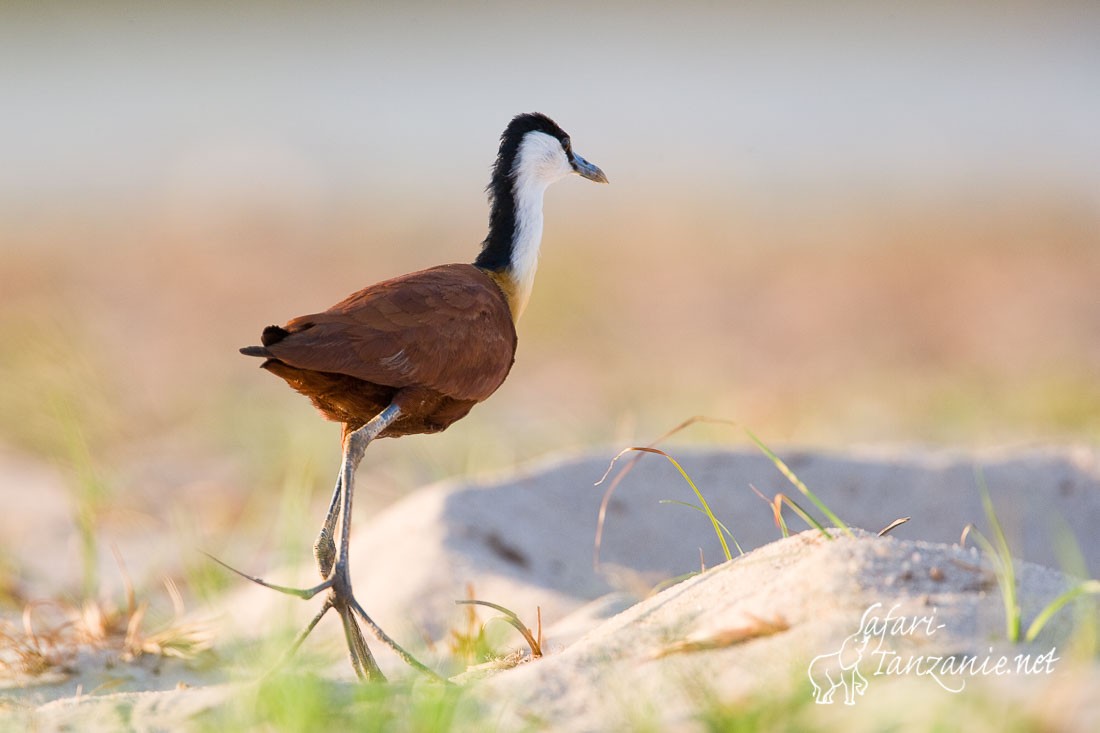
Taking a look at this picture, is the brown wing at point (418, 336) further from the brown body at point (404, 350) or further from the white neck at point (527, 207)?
the white neck at point (527, 207)

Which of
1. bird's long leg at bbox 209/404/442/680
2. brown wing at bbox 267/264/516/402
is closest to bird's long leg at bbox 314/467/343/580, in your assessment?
bird's long leg at bbox 209/404/442/680

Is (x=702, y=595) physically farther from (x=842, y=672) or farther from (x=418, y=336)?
(x=418, y=336)

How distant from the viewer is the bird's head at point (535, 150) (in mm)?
3586

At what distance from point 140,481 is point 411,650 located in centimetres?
445

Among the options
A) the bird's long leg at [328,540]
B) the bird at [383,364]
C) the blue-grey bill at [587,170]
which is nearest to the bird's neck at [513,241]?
the bird at [383,364]

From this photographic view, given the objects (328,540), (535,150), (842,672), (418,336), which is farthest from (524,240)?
(842,672)

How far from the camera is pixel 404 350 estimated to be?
2953 millimetres

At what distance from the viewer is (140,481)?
7547 mm

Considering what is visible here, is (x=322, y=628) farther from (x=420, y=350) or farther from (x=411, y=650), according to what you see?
(x=420, y=350)

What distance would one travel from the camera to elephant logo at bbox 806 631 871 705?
2.01m

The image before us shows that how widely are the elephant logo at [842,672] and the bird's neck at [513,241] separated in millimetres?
1593

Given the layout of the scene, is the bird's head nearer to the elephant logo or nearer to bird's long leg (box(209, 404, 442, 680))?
bird's long leg (box(209, 404, 442, 680))

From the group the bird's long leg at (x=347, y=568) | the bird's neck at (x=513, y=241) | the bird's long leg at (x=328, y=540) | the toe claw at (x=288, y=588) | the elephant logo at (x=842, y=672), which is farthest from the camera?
the bird's neck at (x=513, y=241)

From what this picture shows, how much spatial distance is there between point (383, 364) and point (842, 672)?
4.43 feet
